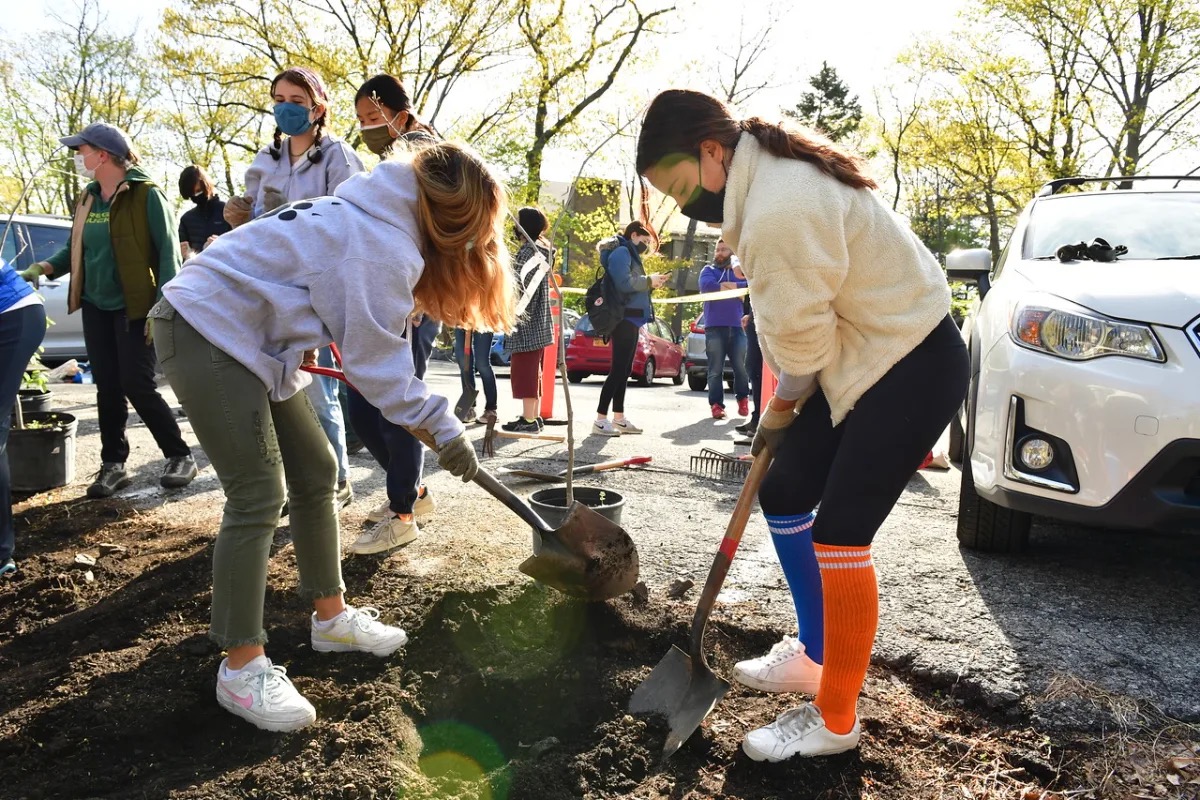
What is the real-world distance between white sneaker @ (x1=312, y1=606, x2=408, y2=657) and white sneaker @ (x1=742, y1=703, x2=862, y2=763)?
1.17 metres

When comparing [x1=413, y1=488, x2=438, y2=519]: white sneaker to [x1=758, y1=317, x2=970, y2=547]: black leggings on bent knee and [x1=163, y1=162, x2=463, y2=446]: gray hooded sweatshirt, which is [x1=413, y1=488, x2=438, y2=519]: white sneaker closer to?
[x1=163, y1=162, x2=463, y2=446]: gray hooded sweatshirt

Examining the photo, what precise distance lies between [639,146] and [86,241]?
375cm

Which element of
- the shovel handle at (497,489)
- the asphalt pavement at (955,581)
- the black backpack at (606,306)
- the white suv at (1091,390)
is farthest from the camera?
the black backpack at (606,306)

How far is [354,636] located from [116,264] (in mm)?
2925

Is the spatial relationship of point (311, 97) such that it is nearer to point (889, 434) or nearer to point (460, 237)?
point (460, 237)

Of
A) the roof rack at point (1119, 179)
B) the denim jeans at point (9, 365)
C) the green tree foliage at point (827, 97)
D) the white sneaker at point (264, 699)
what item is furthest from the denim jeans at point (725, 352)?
the green tree foliage at point (827, 97)

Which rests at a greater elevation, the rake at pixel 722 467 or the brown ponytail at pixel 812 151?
the brown ponytail at pixel 812 151

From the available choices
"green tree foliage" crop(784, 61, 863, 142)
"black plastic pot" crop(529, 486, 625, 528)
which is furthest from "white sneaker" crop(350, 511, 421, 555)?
"green tree foliage" crop(784, 61, 863, 142)

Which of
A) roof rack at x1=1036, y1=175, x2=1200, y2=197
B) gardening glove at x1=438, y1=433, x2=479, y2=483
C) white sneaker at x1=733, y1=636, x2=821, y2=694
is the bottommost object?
white sneaker at x1=733, y1=636, x2=821, y2=694

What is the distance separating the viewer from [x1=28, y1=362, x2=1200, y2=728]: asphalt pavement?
95.0 inches

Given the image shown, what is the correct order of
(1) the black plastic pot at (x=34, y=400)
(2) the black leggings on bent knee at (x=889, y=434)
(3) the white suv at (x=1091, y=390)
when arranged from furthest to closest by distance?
(1) the black plastic pot at (x=34, y=400) → (3) the white suv at (x=1091, y=390) → (2) the black leggings on bent knee at (x=889, y=434)

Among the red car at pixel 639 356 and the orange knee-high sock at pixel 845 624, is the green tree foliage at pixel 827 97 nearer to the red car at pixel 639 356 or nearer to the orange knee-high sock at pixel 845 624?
the red car at pixel 639 356

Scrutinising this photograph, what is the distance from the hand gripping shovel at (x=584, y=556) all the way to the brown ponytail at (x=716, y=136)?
1207mm

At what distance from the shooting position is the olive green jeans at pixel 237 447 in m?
2.05
